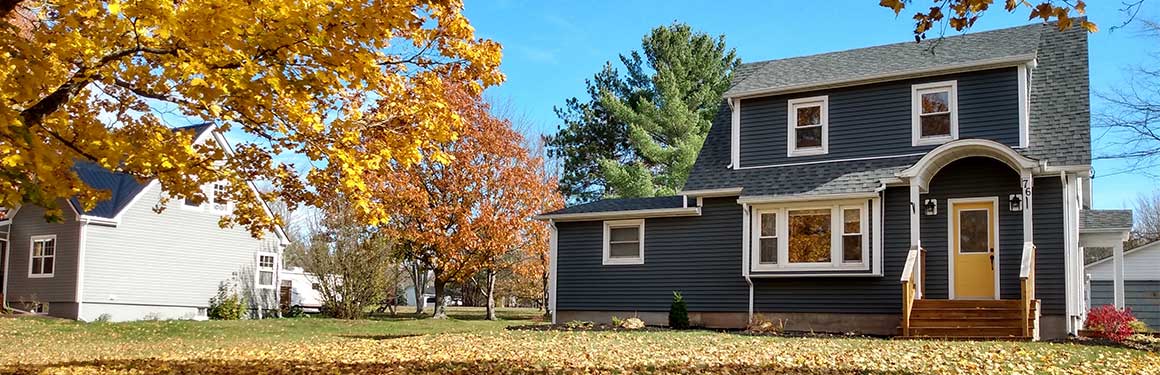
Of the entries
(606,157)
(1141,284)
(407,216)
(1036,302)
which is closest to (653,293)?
(1036,302)

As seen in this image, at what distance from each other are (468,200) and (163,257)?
28.5 ft

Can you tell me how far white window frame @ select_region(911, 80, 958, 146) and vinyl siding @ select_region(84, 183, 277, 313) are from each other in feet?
61.7

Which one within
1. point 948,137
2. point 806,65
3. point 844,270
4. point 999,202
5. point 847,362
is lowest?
point 847,362

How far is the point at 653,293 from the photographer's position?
65.8ft

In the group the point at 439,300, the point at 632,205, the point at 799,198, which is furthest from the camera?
the point at 439,300

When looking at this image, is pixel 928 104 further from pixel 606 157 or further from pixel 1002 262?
pixel 606 157

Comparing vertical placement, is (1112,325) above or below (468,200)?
below

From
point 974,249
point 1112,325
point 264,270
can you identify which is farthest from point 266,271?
point 1112,325

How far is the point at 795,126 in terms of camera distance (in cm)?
1909

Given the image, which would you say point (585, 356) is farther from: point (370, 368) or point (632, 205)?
point (632, 205)

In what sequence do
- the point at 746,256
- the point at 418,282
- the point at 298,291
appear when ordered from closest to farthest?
1. the point at 746,256
2. the point at 418,282
3. the point at 298,291

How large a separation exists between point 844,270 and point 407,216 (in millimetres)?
15456

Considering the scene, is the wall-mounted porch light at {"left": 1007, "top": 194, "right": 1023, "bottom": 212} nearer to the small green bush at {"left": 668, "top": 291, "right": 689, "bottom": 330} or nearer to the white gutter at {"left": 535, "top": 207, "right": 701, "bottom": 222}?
the white gutter at {"left": 535, "top": 207, "right": 701, "bottom": 222}

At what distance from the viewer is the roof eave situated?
16.8 metres
